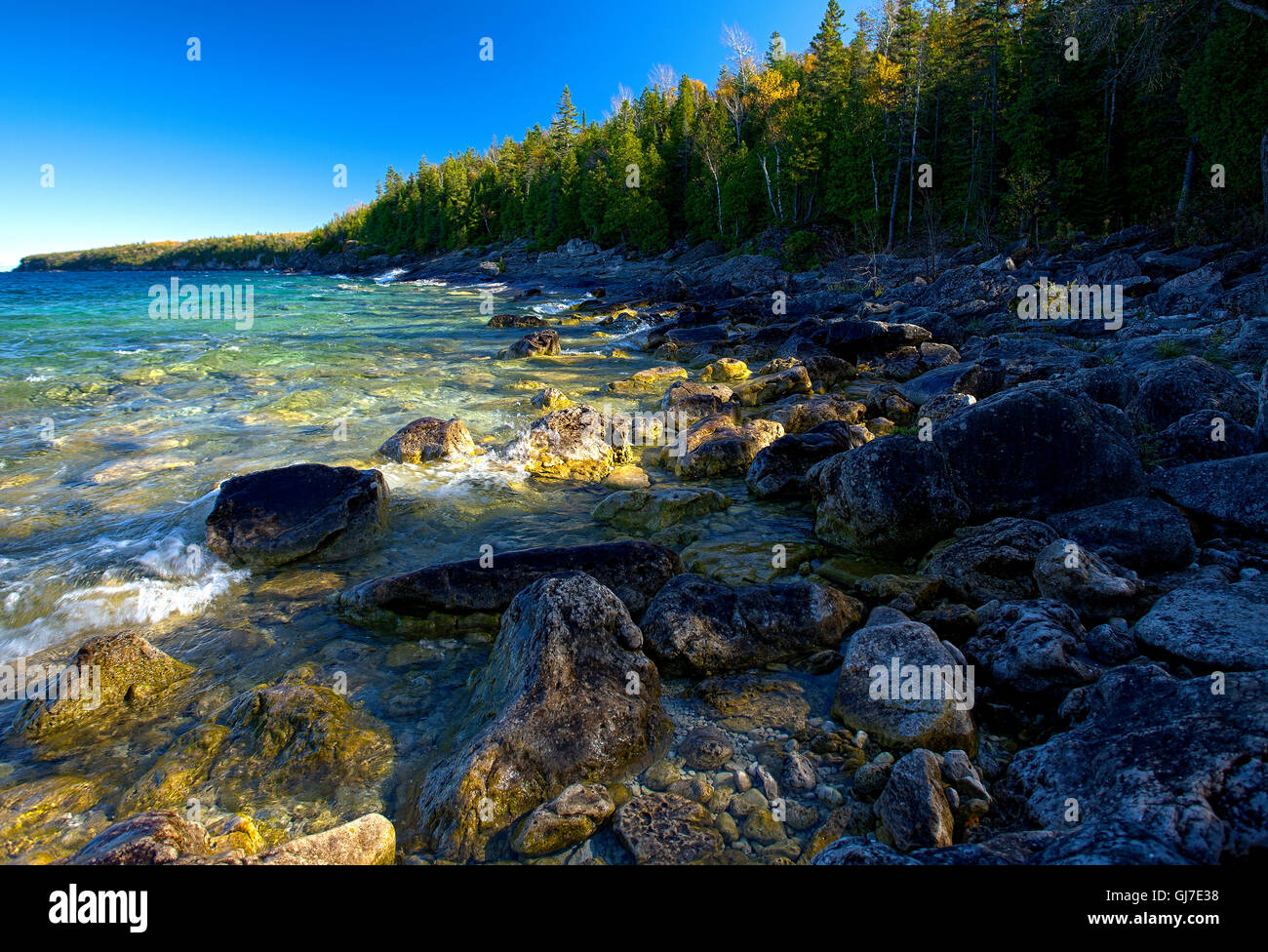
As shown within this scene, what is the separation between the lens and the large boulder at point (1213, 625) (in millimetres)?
3691

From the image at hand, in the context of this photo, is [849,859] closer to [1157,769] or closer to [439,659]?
[1157,769]

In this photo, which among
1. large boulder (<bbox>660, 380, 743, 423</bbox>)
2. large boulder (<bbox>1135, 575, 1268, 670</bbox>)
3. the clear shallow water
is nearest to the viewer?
large boulder (<bbox>1135, 575, 1268, 670</bbox>)

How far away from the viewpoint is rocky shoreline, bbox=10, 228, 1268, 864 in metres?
3.11

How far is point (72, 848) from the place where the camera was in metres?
3.51

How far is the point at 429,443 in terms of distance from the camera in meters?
10.5

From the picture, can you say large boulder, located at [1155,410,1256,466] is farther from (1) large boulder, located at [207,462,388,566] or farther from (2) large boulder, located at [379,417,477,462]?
(2) large boulder, located at [379,417,477,462]

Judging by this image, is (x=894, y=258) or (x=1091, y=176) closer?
(x=1091, y=176)

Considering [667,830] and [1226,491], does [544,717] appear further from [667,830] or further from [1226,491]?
[1226,491]

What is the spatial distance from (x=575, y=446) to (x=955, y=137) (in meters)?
46.3

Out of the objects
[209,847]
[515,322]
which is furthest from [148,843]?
[515,322]

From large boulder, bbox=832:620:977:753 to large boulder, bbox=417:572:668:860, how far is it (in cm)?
137

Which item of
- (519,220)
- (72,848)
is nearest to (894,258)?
(72,848)

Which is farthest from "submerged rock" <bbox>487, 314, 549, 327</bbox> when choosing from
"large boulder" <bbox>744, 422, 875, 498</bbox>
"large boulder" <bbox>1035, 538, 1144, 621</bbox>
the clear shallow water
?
"large boulder" <bbox>1035, 538, 1144, 621</bbox>
